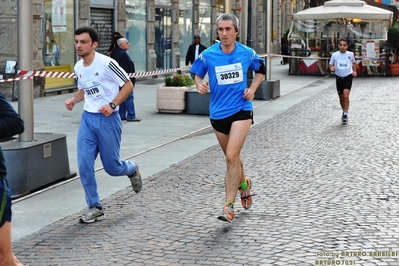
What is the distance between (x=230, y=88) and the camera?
7051 millimetres

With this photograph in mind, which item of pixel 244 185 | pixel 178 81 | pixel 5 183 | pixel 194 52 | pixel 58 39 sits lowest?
pixel 244 185

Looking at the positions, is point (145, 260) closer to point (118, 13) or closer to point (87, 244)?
point (87, 244)

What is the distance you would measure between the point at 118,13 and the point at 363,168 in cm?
1599

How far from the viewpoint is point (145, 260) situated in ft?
18.9

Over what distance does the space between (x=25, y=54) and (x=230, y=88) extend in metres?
2.81

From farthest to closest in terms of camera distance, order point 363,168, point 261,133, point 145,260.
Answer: point 261,133, point 363,168, point 145,260

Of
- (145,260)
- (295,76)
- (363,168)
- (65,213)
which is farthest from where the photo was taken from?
(295,76)

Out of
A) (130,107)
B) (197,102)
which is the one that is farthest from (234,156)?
(197,102)

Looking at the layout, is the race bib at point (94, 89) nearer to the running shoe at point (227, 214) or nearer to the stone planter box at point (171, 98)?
the running shoe at point (227, 214)

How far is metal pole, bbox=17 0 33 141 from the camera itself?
8.71 m

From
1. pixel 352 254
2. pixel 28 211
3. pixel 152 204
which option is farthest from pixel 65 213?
pixel 352 254

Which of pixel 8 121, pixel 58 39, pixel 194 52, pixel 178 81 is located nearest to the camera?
pixel 8 121

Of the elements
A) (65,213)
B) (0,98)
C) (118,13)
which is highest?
(118,13)

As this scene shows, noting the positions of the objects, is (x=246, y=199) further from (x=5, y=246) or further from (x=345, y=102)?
(x=345, y=102)
